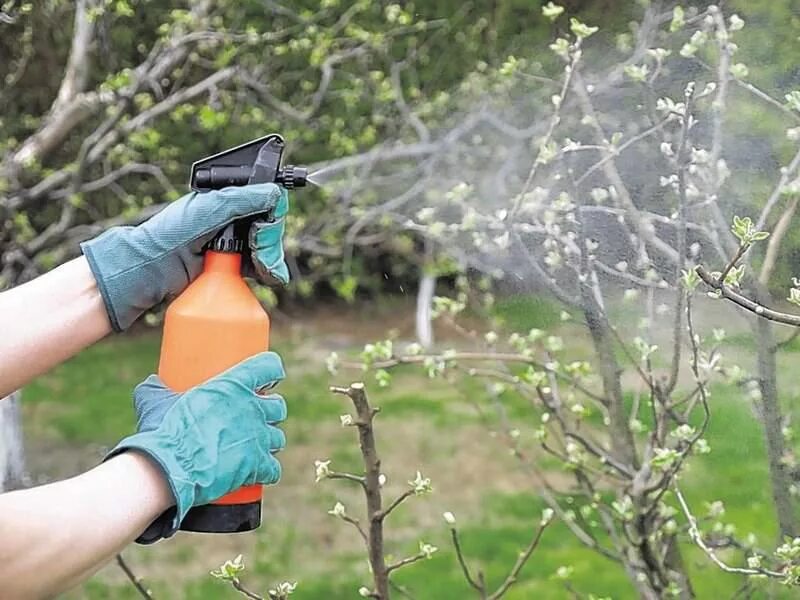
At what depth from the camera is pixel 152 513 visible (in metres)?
1.11

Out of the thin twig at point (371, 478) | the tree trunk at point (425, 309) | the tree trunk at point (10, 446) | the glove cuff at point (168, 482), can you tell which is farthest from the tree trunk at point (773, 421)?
the tree trunk at point (425, 309)

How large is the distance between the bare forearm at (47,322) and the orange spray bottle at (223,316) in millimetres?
107

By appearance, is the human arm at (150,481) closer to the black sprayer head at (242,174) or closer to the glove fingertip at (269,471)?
the glove fingertip at (269,471)

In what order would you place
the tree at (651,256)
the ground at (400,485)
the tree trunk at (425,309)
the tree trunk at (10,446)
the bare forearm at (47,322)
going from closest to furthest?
the bare forearm at (47,322) < the tree at (651,256) < the ground at (400,485) < the tree trunk at (10,446) < the tree trunk at (425,309)

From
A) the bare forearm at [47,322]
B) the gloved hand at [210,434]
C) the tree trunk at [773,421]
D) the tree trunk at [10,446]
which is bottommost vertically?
the tree trunk at [10,446]

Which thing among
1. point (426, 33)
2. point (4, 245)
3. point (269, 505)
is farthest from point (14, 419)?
point (426, 33)

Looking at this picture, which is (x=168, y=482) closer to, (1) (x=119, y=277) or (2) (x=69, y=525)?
(2) (x=69, y=525)

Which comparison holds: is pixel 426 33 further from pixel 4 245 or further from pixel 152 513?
pixel 152 513

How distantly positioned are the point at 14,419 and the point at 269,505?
1104 mm

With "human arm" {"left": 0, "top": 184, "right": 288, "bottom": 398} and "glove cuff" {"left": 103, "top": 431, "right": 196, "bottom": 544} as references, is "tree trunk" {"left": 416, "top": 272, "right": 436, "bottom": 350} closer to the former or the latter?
"human arm" {"left": 0, "top": 184, "right": 288, "bottom": 398}

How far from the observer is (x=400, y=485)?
3928mm

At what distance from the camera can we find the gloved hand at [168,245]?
1.37m

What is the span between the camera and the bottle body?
4.36 feet

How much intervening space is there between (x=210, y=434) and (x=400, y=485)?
9.17ft
